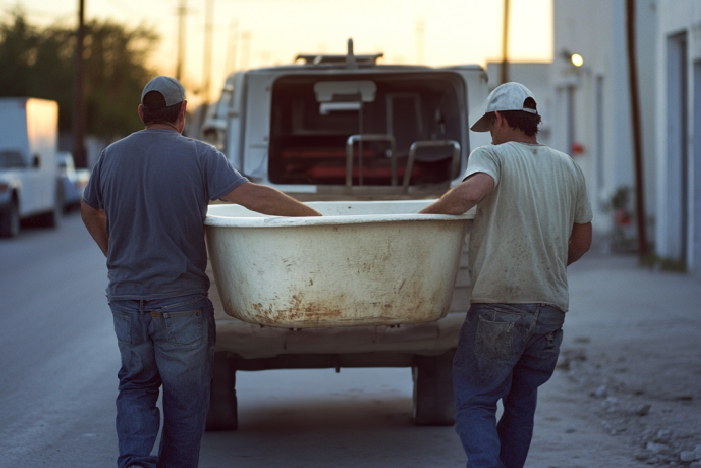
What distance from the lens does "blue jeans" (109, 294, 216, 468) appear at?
4359 mm

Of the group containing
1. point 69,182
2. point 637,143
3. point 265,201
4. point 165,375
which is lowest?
point 165,375

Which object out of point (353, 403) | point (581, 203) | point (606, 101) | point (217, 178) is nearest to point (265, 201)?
point (217, 178)

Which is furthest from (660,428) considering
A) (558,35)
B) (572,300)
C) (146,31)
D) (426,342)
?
(146,31)

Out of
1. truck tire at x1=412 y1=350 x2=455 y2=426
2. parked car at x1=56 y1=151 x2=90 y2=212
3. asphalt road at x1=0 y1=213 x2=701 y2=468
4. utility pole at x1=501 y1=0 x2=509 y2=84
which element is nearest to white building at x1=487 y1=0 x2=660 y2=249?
utility pole at x1=501 y1=0 x2=509 y2=84

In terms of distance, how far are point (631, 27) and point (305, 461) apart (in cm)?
1204

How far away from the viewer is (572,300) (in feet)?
40.7

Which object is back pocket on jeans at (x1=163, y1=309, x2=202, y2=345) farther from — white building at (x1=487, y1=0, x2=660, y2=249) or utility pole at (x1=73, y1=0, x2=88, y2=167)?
utility pole at (x1=73, y1=0, x2=88, y2=167)

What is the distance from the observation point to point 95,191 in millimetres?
4488

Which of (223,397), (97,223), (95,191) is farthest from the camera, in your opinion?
(223,397)

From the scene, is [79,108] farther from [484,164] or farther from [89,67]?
[484,164]

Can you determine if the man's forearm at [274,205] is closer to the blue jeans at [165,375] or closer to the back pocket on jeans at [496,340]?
the blue jeans at [165,375]

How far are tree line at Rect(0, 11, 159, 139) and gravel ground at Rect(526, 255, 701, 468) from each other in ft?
127

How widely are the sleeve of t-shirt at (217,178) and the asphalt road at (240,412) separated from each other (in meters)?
1.92

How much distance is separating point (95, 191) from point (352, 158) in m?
3.36
